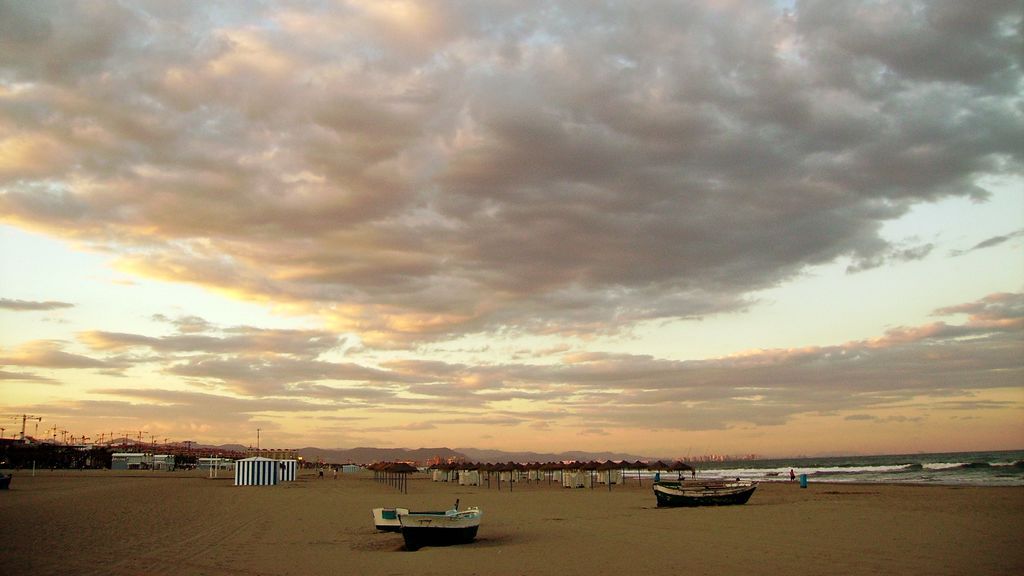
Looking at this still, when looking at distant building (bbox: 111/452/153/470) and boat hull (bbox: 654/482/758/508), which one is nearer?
boat hull (bbox: 654/482/758/508)

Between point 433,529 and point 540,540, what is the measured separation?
2.78 metres

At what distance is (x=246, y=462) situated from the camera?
151 ft

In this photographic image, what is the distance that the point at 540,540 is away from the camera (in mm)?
16922

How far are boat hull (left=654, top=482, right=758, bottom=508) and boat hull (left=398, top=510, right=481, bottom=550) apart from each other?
1329cm

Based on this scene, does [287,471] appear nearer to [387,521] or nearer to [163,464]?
[387,521]

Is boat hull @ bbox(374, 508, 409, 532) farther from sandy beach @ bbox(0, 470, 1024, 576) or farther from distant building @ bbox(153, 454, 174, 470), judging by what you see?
distant building @ bbox(153, 454, 174, 470)

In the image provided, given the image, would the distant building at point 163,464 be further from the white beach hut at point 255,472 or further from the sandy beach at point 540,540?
the sandy beach at point 540,540

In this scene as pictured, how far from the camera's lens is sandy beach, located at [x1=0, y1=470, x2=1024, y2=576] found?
501 inches

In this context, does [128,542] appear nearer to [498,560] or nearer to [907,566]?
[498,560]

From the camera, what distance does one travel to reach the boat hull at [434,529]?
51.2ft

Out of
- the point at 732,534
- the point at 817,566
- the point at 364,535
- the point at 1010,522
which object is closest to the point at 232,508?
the point at 364,535

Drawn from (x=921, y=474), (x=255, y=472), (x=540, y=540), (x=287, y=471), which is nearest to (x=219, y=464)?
(x=287, y=471)

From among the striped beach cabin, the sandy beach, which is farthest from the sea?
the striped beach cabin

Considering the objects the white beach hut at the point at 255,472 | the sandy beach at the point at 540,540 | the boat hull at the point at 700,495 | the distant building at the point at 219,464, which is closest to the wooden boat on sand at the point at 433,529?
the sandy beach at the point at 540,540
